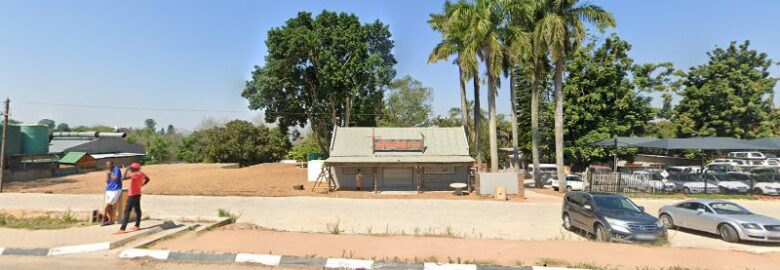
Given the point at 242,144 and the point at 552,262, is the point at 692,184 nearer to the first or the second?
the point at 552,262

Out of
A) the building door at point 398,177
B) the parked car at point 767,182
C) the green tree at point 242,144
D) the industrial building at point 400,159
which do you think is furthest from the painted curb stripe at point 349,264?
the green tree at point 242,144

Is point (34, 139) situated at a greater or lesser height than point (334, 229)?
greater

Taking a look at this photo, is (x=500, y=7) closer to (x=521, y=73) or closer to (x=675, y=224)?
(x=675, y=224)

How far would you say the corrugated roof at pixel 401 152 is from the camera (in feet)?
106

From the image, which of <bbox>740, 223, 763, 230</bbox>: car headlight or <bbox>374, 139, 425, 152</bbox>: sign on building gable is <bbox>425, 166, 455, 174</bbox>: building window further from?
<bbox>740, 223, 763, 230</bbox>: car headlight

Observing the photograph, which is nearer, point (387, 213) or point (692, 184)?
point (387, 213)

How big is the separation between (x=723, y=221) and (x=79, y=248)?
691 inches

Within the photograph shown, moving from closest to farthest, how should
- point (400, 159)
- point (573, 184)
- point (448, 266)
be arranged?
point (448, 266)
point (400, 159)
point (573, 184)

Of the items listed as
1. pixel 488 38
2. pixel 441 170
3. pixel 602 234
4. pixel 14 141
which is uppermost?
pixel 488 38

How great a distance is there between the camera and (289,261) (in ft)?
28.1

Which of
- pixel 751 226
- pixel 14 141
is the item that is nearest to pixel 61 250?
pixel 751 226

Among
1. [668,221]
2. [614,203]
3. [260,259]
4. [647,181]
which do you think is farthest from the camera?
[647,181]

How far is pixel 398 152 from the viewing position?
33469 mm

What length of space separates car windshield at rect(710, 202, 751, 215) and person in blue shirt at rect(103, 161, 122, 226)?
17952mm
